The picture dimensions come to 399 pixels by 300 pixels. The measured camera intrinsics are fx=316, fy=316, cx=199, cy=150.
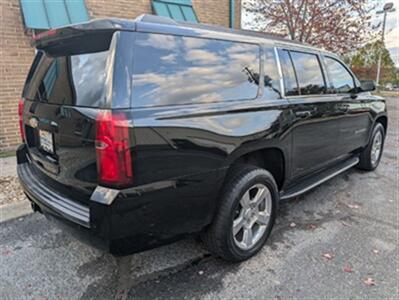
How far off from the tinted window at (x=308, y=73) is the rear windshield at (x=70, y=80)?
2035 millimetres

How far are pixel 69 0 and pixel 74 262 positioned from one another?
190 inches

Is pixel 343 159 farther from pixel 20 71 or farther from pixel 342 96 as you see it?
pixel 20 71

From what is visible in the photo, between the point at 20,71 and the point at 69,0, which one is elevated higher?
the point at 69,0

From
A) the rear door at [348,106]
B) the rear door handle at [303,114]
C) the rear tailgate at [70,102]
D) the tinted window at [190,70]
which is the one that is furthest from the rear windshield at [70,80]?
the rear door at [348,106]

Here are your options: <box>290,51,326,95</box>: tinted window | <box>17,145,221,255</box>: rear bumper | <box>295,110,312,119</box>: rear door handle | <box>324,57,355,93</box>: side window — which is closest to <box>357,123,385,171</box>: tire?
<box>324,57,355,93</box>: side window

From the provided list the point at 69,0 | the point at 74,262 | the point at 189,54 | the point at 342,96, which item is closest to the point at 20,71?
the point at 69,0

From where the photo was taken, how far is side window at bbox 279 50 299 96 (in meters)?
3.01

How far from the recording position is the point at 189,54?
86.0 inches

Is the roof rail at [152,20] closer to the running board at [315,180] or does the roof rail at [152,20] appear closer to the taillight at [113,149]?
the taillight at [113,149]

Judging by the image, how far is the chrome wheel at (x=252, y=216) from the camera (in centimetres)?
266

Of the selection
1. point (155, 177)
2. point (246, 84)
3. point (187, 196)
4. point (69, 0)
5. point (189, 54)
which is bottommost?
point (187, 196)

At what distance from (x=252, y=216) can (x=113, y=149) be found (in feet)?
4.85

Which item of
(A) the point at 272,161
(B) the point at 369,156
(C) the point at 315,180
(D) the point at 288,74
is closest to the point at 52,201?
(A) the point at 272,161

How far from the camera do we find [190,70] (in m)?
2.17
